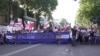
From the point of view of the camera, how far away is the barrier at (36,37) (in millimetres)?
35906

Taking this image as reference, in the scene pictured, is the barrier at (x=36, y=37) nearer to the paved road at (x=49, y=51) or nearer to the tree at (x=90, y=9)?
the paved road at (x=49, y=51)

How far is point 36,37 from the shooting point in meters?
36.5

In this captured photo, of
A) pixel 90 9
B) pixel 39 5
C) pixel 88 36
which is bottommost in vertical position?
pixel 88 36

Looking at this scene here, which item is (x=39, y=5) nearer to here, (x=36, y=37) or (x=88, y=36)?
(x=36, y=37)

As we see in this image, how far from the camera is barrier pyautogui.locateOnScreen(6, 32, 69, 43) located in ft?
118

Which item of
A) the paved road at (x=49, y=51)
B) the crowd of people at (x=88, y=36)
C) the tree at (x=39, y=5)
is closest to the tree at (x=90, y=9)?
the tree at (x=39, y=5)

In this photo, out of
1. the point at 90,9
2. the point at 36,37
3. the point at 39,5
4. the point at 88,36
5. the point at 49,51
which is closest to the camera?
the point at 49,51

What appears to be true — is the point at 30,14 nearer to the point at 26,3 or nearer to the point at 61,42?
the point at 26,3

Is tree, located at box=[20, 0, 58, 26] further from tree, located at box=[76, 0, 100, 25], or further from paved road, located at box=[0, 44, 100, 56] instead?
paved road, located at box=[0, 44, 100, 56]

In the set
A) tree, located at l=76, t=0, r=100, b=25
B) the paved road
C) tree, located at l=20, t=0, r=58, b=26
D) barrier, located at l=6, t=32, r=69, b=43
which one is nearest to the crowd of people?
barrier, located at l=6, t=32, r=69, b=43

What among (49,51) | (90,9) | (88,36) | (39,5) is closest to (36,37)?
(88,36)

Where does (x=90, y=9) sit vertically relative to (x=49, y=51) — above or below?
above

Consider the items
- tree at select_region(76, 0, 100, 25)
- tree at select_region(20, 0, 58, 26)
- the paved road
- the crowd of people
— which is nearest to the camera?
the paved road

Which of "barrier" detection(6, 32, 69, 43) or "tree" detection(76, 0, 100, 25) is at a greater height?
"tree" detection(76, 0, 100, 25)
